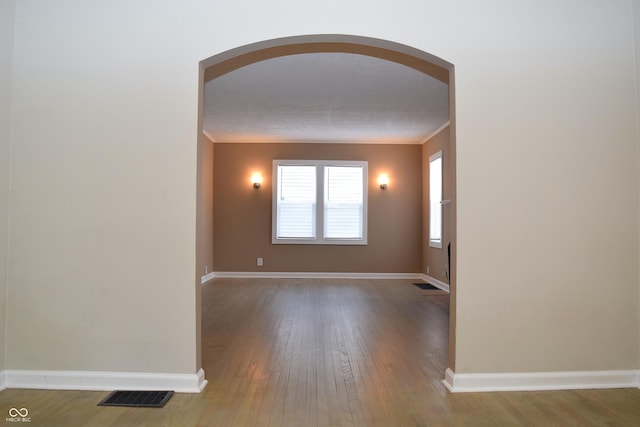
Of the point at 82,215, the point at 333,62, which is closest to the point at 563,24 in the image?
the point at 333,62

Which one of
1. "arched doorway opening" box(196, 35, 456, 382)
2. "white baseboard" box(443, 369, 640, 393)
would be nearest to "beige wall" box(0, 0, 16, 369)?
"arched doorway opening" box(196, 35, 456, 382)

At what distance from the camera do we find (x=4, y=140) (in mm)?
2787

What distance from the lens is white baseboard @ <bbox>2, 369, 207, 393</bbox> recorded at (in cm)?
275

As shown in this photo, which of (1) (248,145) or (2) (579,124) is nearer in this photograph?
(2) (579,124)

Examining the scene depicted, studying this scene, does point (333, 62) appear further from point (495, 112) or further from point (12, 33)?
point (12, 33)

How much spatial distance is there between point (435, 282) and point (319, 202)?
97.5 inches

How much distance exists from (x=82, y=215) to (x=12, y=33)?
120cm

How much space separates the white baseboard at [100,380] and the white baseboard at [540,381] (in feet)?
5.23

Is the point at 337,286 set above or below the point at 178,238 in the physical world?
below

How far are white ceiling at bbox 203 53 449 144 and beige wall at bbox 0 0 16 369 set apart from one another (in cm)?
210

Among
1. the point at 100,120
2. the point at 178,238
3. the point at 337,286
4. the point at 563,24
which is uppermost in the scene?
the point at 563,24

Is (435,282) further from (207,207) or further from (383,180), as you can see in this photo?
(207,207)

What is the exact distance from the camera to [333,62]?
4402 mm

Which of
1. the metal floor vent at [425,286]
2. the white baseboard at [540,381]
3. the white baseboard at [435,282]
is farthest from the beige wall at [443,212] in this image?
the white baseboard at [540,381]
